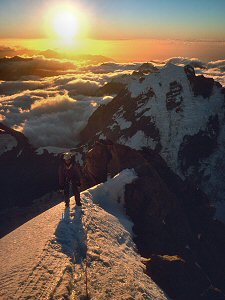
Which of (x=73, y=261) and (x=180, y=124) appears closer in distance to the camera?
(x=73, y=261)

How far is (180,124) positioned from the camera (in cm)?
9144

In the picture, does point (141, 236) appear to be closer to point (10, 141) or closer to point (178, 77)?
point (178, 77)

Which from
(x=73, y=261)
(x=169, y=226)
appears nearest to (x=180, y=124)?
(x=169, y=226)

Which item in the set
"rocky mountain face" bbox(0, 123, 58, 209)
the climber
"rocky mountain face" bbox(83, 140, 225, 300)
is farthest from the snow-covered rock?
"rocky mountain face" bbox(0, 123, 58, 209)

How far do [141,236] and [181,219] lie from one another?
20.7ft

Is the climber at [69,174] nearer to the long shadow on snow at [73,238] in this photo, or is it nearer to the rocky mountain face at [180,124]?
the long shadow on snow at [73,238]

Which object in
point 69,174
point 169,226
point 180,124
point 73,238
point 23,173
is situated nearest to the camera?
point 73,238

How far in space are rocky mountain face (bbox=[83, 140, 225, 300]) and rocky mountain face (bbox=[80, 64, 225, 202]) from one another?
4201cm

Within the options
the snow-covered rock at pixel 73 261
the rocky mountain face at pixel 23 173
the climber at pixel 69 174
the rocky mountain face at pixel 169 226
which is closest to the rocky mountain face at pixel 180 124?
the rocky mountain face at pixel 23 173

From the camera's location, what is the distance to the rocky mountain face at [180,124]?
84312 millimetres

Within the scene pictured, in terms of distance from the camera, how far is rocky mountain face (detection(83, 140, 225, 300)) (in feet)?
65.0

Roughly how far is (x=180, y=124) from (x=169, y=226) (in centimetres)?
6768

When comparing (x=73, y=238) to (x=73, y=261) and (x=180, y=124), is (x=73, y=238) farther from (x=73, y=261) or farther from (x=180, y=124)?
(x=180, y=124)

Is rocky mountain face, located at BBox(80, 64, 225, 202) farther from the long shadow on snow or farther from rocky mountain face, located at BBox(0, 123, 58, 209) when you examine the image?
the long shadow on snow
